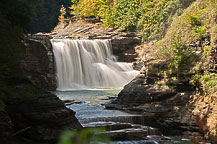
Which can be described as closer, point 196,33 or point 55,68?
point 196,33

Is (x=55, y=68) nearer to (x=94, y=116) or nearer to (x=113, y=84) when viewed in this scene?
(x=113, y=84)

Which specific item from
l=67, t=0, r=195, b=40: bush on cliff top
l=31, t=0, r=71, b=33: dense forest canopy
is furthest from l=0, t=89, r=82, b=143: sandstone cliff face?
l=31, t=0, r=71, b=33: dense forest canopy

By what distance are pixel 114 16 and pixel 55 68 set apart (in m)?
13.9

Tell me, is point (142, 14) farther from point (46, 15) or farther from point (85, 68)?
point (46, 15)

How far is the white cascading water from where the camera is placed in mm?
23734

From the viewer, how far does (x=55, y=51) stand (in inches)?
952

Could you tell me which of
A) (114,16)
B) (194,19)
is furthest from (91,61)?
(194,19)

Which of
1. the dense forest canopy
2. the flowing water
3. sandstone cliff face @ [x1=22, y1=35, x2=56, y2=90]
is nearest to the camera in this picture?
sandstone cliff face @ [x1=22, y1=35, x2=56, y2=90]

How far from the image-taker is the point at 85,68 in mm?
25016

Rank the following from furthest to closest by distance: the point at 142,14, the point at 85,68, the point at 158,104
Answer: the point at 142,14
the point at 85,68
the point at 158,104

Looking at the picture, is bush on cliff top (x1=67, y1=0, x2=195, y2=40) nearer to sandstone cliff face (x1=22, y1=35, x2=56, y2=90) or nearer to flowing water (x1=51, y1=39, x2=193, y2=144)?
flowing water (x1=51, y1=39, x2=193, y2=144)

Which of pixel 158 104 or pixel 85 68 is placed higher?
pixel 85 68

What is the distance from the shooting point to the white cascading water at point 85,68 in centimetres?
2373

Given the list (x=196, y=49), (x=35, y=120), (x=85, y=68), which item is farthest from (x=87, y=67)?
(x=35, y=120)
